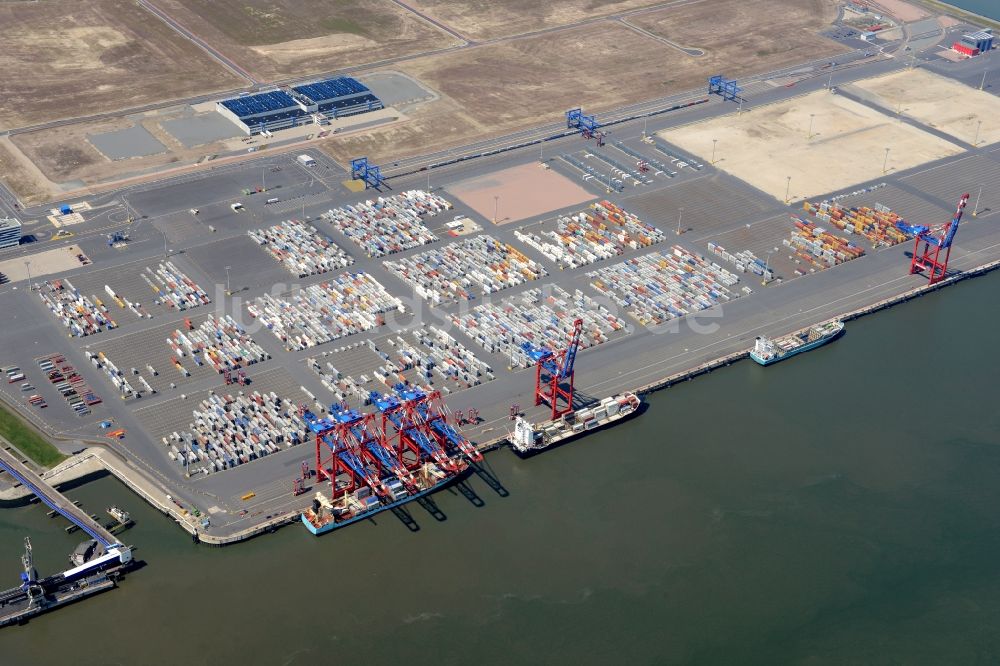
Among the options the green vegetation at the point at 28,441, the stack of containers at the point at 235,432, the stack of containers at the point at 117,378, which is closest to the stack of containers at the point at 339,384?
the stack of containers at the point at 235,432

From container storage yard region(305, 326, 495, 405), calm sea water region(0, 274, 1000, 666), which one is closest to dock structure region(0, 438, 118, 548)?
calm sea water region(0, 274, 1000, 666)

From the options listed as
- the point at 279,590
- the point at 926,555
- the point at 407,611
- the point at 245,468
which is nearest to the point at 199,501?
the point at 245,468

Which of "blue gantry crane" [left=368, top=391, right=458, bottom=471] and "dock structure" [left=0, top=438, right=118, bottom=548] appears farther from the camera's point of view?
"blue gantry crane" [left=368, top=391, right=458, bottom=471]

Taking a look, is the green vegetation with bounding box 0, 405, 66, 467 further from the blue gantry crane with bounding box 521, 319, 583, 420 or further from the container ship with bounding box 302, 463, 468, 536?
the blue gantry crane with bounding box 521, 319, 583, 420

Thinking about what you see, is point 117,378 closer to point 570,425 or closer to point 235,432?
point 235,432

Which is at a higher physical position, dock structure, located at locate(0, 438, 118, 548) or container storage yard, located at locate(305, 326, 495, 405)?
container storage yard, located at locate(305, 326, 495, 405)

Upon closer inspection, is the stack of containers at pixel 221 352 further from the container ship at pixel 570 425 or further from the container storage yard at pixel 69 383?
the container ship at pixel 570 425

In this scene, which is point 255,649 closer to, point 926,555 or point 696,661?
point 696,661

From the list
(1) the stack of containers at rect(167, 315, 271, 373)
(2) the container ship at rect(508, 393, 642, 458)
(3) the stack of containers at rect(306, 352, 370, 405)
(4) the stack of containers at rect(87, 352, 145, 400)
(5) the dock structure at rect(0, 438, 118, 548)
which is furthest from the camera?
(1) the stack of containers at rect(167, 315, 271, 373)
